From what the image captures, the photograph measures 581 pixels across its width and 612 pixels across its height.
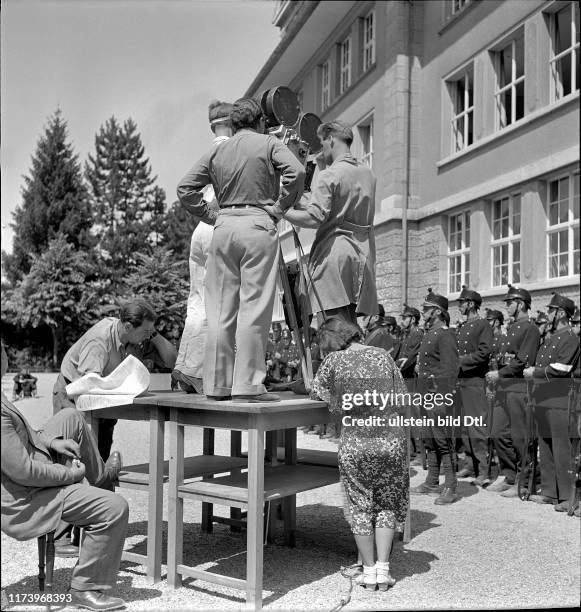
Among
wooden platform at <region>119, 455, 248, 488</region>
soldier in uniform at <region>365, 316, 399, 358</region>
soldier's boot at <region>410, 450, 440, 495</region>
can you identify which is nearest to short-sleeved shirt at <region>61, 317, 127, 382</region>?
wooden platform at <region>119, 455, 248, 488</region>

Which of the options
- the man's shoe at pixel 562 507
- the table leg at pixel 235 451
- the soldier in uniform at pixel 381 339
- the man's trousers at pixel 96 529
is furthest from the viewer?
the soldier in uniform at pixel 381 339

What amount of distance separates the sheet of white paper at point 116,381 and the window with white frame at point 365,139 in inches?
589

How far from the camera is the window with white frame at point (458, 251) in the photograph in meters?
15.6

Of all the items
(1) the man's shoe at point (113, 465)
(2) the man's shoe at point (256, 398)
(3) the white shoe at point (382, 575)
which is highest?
(2) the man's shoe at point (256, 398)

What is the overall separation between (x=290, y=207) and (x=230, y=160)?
1.56ft

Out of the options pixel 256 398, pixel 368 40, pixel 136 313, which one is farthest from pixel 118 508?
pixel 368 40

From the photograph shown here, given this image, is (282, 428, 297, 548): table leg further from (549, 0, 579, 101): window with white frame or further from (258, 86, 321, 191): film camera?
(549, 0, 579, 101): window with white frame

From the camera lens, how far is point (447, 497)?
7.20 meters

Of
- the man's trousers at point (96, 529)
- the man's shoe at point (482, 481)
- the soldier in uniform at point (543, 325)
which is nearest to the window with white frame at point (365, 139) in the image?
the soldier in uniform at point (543, 325)

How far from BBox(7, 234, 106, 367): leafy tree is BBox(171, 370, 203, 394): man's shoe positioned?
81.8ft

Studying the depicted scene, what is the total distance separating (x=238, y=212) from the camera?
4594 mm

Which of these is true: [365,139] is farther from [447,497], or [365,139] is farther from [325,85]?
[447,497]

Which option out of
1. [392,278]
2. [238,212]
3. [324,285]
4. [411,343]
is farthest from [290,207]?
[392,278]

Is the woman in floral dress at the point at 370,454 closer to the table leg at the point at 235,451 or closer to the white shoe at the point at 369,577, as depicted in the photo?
the white shoe at the point at 369,577
